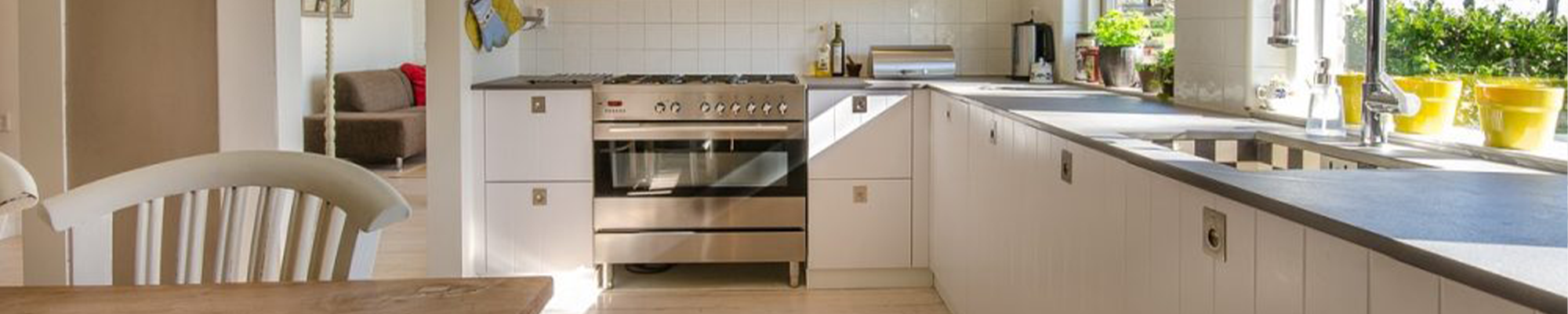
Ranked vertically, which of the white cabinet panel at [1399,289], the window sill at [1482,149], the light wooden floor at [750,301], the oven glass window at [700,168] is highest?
the window sill at [1482,149]

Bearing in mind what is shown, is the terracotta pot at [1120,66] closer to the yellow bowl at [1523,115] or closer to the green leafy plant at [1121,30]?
the green leafy plant at [1121,30]

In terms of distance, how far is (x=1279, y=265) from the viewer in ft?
4.82

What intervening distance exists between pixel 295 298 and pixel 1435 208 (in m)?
1.09

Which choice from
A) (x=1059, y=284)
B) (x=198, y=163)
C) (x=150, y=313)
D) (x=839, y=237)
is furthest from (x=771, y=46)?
(x=150, y=313)

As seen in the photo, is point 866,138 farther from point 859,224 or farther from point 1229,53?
point 1229,53

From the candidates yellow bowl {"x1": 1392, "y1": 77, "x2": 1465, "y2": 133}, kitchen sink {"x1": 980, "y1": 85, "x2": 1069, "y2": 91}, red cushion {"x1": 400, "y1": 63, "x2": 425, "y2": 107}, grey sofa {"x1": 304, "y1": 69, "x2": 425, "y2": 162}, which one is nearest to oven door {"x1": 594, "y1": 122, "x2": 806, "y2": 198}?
kitchen sink {"x1": 980, "y1": 85, "x2": 1069, "y2": 91}

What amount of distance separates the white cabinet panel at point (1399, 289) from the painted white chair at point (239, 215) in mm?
986

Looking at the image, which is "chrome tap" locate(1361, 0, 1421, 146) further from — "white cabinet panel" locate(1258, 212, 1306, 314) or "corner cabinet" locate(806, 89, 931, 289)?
"corner cabinet" locate(806, 89, 931, 289)

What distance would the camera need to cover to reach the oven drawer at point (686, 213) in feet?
15.0

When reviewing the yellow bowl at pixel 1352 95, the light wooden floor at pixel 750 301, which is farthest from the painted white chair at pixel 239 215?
the light wooden floor at pixel 750 301

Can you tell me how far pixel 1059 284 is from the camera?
8.69 ft

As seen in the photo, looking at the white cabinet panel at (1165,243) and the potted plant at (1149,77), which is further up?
the potted plant at (1149,77)

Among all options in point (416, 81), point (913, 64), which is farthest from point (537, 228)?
point (416, 81)

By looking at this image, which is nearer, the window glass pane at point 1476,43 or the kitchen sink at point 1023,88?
the window glass pane at point 1476,43
